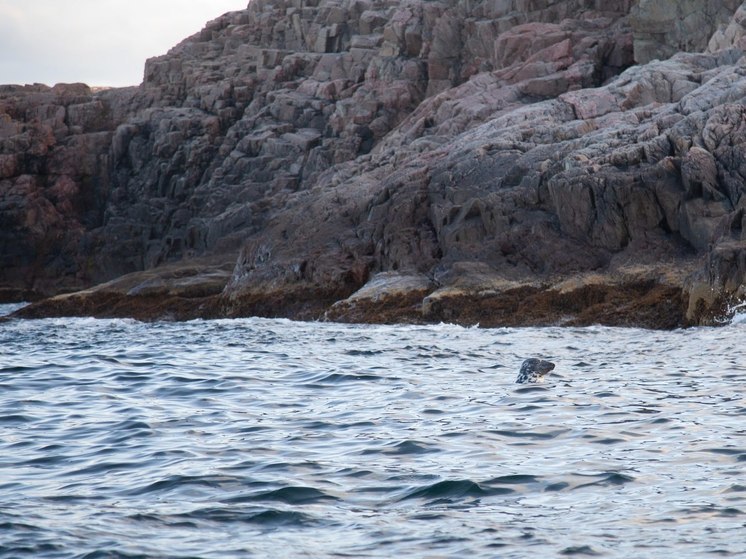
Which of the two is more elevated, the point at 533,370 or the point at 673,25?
the point at 673,25

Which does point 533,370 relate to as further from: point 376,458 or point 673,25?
point 673,25

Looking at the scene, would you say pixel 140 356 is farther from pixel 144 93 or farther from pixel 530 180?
pixel 144 93

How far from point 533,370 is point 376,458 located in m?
6.34

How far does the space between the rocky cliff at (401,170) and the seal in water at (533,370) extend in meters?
10.5

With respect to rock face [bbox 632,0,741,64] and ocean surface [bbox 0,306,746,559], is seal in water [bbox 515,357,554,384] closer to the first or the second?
ocean surface [bbox 0,306,746,559]

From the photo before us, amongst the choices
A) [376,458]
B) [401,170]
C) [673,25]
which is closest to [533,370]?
[376,458]

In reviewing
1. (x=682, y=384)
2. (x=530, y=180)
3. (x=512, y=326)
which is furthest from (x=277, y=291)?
(x=682, y=384)

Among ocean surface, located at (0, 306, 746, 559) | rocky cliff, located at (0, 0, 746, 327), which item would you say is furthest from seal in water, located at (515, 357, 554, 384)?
rocky cliff, located at (0, 0, 746, 327)

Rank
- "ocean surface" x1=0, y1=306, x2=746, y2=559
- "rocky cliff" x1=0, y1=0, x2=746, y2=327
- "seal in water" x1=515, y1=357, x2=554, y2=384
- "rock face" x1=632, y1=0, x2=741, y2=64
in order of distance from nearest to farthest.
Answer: "ocean surface" x1=0, y1=306, x2=746, y2=559
"seal in water" x1=515, y1=357, x2=554, y2=384
"rocky cliff" x1=0, y1=0, x2=746, y2=327
"rock face" x1=632, y1=0, x2=741, y2=64

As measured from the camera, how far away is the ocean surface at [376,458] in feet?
26.7

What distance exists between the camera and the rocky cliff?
104 ft

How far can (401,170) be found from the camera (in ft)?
142

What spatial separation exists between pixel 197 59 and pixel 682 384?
71416 mm

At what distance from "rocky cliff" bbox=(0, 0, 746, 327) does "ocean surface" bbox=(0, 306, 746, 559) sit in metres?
12.1
